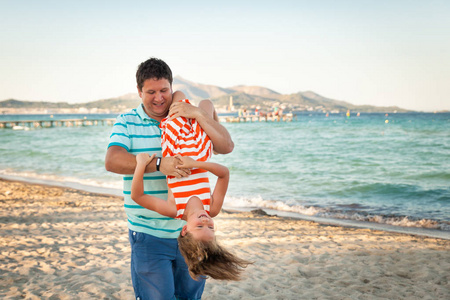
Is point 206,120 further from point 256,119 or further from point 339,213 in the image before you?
point 256,119

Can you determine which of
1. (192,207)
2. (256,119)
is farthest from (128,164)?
(256,119)

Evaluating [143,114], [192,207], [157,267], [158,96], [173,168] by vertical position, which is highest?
[158,96]

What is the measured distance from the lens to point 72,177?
16.0 metres

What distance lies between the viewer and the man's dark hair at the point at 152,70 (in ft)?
7.25

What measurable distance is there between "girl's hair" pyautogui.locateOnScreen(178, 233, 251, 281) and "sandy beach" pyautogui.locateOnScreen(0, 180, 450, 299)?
98.0 inches

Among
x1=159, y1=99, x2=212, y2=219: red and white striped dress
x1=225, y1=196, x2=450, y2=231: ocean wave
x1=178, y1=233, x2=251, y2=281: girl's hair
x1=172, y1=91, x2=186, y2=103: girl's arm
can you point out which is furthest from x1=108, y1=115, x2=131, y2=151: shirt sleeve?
x1=225, y1=196, x2=450, y2=231: ocean wave

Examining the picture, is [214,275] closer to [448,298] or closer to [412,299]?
[412,299]

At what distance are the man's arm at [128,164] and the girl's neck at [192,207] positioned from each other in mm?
197

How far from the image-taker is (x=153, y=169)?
2115mm

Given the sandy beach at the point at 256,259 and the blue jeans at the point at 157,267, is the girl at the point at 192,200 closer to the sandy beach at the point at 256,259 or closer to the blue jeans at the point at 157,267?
the blue jeans at the point at 157,267

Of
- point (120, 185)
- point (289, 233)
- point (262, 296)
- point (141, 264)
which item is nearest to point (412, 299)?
point (262, 296)

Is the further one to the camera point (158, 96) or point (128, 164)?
point (158, 96)

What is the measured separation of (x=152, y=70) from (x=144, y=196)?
2.43ft

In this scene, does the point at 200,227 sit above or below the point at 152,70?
below
